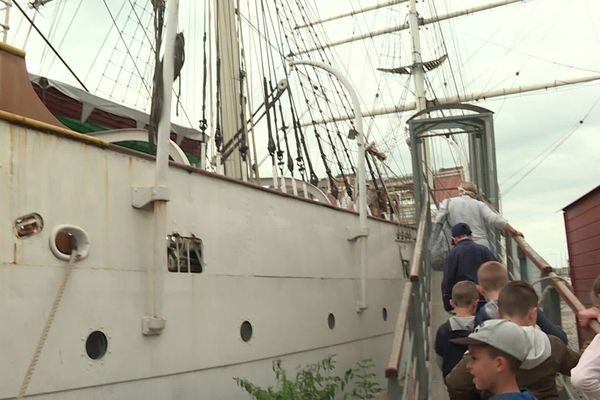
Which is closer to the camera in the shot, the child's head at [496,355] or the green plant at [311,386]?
the child's head at [496,355]

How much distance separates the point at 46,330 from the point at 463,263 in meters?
2.97

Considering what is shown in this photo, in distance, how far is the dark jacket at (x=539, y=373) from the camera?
2.63 m

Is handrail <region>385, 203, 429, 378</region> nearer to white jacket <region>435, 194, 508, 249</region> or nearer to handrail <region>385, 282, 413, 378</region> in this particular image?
handrail <region>385, 282, 413, 378</region>

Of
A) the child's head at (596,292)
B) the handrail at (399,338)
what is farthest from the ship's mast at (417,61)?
Answer: the child's head at (596,292)

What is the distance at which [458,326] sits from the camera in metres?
3.48

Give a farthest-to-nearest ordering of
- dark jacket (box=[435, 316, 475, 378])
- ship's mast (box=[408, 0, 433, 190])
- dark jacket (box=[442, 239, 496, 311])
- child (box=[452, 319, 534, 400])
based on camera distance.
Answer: ship's mast (box=[408, 0, 433, 190])
dark jacket (box=[442, 239, 496, 311])
dark jacket (box=[435, 316, 475, 378])
child (box=[452, 319, 534, 400])

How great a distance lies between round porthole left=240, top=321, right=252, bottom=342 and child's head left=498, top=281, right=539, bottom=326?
3.40 m

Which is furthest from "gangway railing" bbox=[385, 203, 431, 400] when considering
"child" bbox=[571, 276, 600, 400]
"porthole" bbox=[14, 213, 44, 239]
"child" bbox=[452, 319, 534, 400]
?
"porthole" bbox=[14, 213, 44, 239]

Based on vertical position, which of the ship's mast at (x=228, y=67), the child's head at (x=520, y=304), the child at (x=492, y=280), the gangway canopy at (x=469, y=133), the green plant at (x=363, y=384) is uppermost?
the ship's mast at (x=228, y=67)

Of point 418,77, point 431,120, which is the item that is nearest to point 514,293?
Answer: point 431,120

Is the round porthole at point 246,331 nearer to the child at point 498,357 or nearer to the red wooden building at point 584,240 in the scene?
the child at point 498,357

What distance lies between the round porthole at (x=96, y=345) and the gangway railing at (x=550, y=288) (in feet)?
9.95

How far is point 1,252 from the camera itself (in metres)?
3.63

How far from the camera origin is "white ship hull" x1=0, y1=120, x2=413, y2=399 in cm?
378
